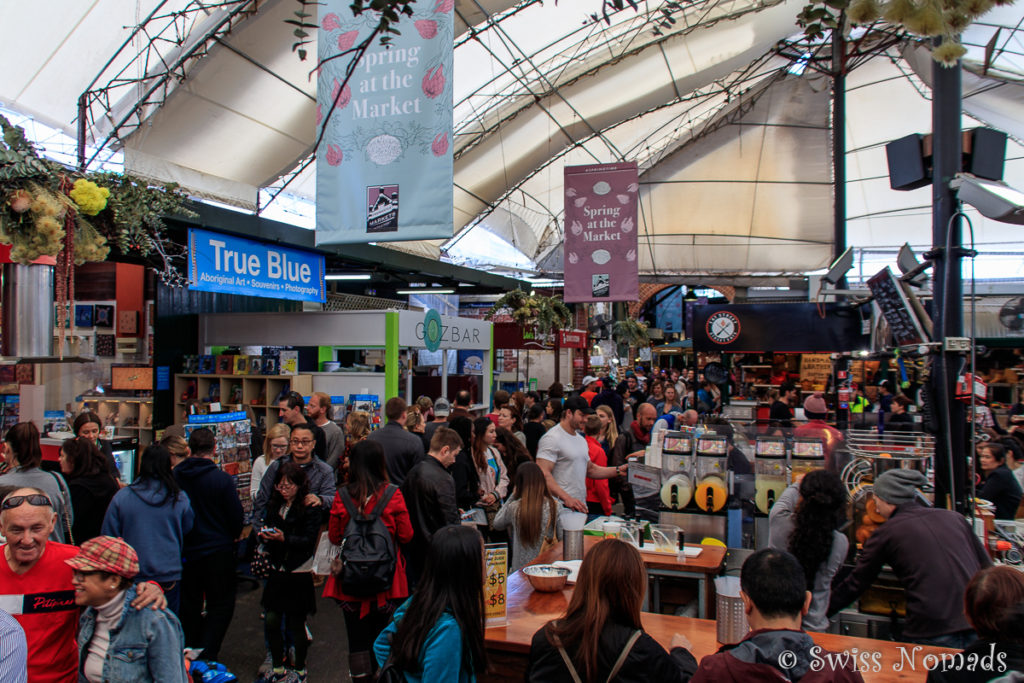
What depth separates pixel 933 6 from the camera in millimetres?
1810

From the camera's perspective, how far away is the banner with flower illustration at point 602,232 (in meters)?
9.33

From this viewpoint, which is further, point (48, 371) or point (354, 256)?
point (354, 256)

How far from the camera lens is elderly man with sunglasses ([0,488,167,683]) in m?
2.60

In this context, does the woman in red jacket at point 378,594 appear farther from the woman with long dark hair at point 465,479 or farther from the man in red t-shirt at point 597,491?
the man in red t-shirt at point 597,491

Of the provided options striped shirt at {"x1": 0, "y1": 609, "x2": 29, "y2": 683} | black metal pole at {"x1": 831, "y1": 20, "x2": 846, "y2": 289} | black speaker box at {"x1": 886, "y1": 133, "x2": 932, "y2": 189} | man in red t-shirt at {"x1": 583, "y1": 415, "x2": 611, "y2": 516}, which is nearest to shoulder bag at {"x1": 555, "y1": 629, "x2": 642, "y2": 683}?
striped shirt at {"x1": 0, "y1": 609, "x2": 29, "y2": 683}

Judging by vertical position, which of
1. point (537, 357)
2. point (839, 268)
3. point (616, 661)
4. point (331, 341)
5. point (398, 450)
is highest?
point (839, 268)

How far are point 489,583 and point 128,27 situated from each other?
300 inches

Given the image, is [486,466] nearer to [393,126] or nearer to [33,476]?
[393,126]

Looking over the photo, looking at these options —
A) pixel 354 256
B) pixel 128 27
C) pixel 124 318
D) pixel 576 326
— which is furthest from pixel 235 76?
pixel 576 326

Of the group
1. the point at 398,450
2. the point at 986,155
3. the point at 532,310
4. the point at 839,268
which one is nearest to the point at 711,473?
the point at 398,450

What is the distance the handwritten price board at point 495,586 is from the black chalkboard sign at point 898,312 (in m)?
3.89

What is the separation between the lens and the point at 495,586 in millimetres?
3146

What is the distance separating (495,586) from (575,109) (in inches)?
481

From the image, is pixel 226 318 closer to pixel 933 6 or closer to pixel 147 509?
pixel 147 509
